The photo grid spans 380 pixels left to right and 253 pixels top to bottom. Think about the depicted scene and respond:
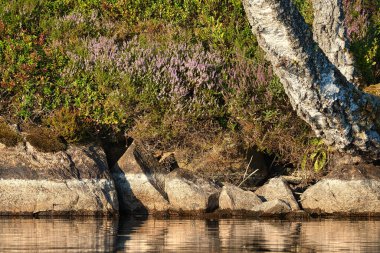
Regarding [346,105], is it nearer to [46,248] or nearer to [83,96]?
[83,96]

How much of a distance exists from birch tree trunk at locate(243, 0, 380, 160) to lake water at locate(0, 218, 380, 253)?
5.80ft

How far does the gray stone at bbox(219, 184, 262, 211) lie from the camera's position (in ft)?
53.0

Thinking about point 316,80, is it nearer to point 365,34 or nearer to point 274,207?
point 274,207

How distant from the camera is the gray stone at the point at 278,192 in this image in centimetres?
1636

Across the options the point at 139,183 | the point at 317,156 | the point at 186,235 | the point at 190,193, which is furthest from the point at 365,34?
the point at 186,235

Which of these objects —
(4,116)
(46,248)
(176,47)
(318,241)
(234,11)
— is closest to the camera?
(46,248)

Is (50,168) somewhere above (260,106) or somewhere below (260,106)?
below

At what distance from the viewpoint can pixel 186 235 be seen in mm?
13531

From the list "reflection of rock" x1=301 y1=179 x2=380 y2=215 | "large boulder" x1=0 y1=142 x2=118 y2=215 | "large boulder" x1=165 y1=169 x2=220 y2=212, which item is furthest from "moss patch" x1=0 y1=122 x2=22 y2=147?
"reflection of rock" x1=301 y1=179 x2=380 y2=215

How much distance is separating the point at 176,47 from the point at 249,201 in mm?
4095

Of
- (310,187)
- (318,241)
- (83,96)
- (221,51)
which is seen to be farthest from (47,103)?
(318,241)

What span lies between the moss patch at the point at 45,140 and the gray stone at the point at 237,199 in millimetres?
2945

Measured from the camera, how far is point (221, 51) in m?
19.1

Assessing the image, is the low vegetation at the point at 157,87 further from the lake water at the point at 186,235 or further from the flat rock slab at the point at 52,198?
the lake water at the point at 186,235
